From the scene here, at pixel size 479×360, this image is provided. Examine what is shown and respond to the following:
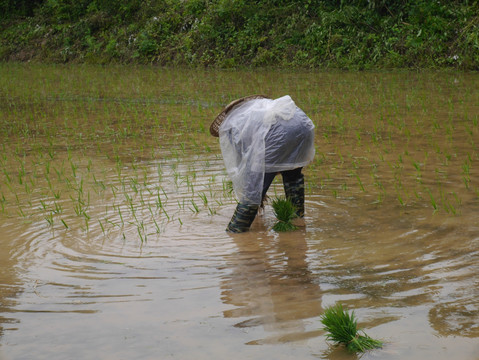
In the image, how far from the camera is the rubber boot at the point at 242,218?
4234mm

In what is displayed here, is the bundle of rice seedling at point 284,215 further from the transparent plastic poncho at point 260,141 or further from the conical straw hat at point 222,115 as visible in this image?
the conical straw hat at point 222,115

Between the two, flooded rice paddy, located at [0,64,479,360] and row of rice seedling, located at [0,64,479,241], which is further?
row of rice seedling, located at [0,64,479,241]

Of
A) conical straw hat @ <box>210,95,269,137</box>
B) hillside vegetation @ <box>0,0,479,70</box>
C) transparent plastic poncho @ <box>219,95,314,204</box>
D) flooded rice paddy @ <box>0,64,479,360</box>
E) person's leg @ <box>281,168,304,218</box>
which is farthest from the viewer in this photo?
hillside vegetation @ <box>0,0,479,70</box>

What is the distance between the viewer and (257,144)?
4082 mm

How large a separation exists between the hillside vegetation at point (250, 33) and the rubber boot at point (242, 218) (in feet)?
35.8

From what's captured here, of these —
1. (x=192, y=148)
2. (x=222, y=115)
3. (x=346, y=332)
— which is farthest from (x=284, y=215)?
(x=192, y=148)

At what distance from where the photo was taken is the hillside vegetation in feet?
49.7

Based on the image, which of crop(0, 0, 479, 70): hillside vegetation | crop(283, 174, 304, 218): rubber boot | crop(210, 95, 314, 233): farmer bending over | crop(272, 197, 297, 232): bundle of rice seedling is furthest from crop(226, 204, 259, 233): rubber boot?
crop(0, 0, 479, 70): hillside vegetation

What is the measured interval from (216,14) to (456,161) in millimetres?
15654

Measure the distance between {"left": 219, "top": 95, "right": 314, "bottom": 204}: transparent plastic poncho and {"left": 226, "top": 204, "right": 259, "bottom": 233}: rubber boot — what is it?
0.07 meters

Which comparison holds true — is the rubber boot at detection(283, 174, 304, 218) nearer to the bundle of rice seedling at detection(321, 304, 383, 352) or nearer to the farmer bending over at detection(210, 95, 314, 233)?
the farmer bending over at detection(210, 95, 314, 233)

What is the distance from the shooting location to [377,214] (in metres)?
4.54

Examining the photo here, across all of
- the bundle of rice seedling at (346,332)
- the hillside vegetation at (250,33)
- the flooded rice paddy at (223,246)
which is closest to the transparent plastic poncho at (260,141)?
the flooded rice paddy at (223,246)

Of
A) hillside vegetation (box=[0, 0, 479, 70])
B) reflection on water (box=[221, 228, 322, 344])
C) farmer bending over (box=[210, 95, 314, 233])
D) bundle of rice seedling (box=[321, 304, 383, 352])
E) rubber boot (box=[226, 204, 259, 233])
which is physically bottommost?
reflection on water (box=[221, 228, 322, 344])
